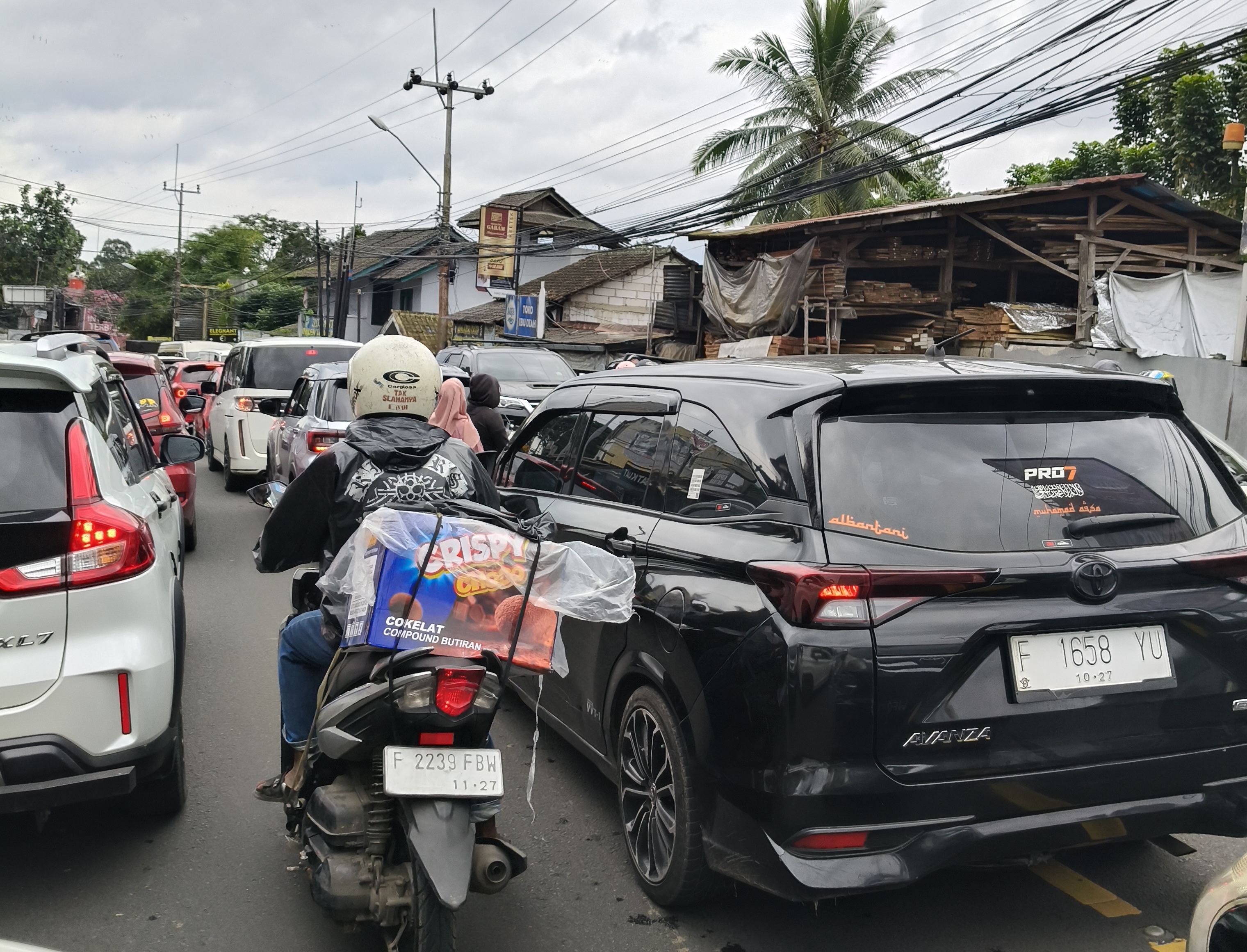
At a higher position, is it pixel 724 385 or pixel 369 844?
pixel 724 385

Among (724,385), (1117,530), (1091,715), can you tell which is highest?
(724,385)

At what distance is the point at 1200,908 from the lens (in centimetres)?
227

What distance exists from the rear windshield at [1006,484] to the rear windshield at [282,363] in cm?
1126

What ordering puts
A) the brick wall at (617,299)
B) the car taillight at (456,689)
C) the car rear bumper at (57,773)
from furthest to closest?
the brick wall at (617,299) → the car rear bumper at (57,773) → the car taillight at (456,689)

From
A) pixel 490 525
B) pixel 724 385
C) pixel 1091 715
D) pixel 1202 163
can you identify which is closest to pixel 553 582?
pixel 490 525

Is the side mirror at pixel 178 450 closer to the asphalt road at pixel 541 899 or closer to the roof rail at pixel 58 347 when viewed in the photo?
the roof rail at pixel 58 347

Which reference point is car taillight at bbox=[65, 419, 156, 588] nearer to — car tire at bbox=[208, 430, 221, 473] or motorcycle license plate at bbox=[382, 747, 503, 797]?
motorcycle license plate at bbox=[382, 747, 503, 797]

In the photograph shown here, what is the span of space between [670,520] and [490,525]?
828 millimetres

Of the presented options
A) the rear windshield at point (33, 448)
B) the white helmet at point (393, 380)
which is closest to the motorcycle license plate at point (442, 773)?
the white helmet at point (393, 380)

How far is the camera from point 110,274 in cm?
8675

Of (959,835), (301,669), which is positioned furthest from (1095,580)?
(301,669)

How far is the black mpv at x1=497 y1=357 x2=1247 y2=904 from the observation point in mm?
2762

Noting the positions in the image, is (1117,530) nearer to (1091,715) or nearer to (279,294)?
(1091,715)

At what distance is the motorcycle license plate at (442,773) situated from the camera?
8.70 ft
